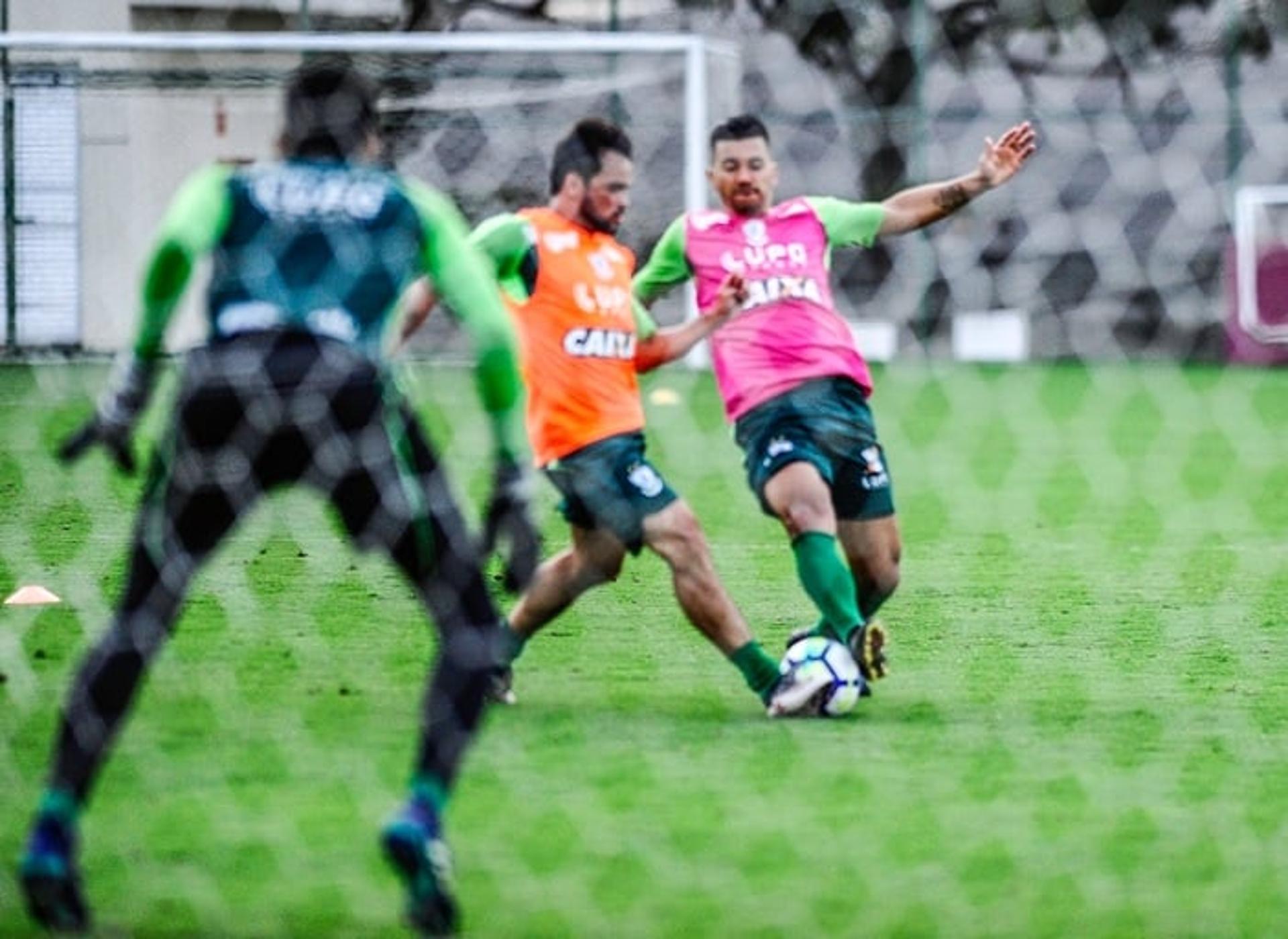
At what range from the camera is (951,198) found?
6.67m

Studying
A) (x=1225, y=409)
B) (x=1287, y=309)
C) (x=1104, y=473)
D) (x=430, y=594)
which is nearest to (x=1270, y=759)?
(x=430, y=594)

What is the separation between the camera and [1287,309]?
2117cm

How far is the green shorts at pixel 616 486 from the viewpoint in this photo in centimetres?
620

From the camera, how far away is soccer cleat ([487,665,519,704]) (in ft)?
20.5

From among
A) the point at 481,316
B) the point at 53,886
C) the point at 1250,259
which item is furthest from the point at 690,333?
the point at 1250,259

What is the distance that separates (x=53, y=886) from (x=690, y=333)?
8.27 ft

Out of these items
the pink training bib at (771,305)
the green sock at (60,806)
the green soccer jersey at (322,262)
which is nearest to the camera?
the green sock at (60,806)

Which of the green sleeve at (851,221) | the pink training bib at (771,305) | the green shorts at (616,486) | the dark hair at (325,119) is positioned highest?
the dark hair at (325,119)

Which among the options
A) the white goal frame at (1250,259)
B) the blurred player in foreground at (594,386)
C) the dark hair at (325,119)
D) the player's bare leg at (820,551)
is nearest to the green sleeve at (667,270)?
the blurred player in foreground at (594,386)

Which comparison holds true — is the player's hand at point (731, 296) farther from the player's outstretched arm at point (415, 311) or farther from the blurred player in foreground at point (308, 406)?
the blurred player in foreground at point (308, 406)

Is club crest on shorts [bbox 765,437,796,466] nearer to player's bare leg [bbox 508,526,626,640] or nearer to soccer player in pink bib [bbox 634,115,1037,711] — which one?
soccer player in pink bib [bbox 634,115,1037,711]

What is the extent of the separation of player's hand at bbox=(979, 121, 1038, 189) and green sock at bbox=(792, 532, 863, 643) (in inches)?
41.7

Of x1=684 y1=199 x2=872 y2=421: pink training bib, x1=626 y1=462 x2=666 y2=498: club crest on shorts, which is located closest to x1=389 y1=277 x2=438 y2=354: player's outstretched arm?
x1=626 y1=462 x2=666 y2=498: club crest on shorts

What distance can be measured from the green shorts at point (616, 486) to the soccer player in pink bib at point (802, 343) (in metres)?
0.45
